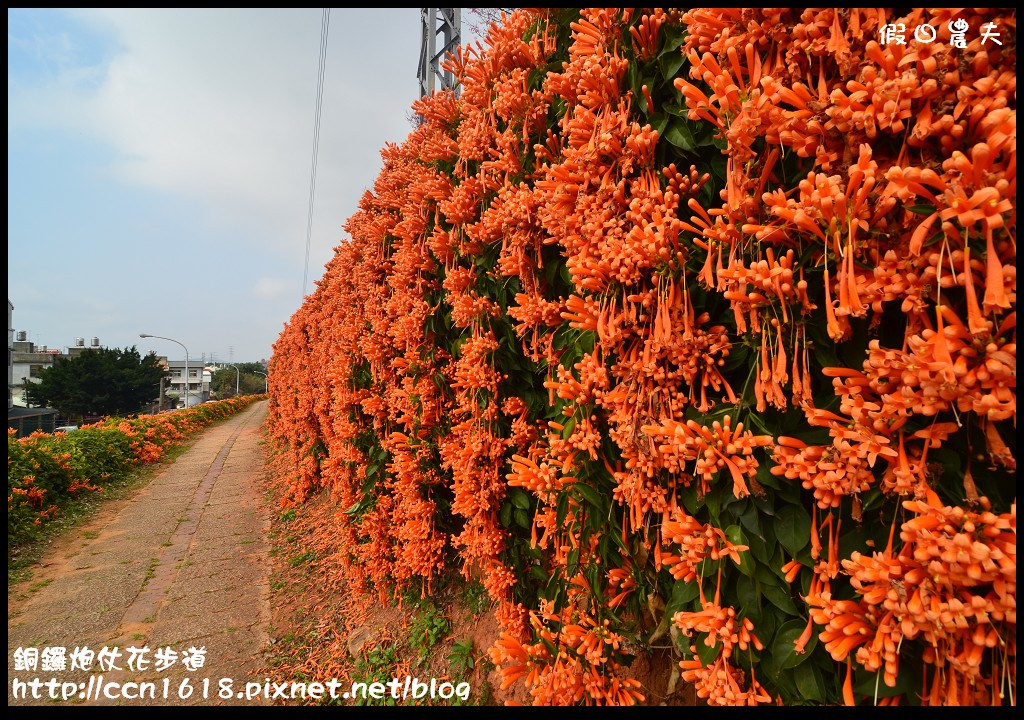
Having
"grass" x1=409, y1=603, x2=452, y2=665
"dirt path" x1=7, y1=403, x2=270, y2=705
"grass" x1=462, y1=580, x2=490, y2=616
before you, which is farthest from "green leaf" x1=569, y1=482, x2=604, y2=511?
"dirt path" x1=7, y1=403, x2=270, y2=705

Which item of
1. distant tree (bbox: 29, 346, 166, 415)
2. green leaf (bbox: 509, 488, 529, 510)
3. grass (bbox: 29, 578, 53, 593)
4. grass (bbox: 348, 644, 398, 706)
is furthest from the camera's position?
distant tree (bbox: 29, 346, 166, 415)

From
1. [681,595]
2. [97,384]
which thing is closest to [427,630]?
[681,595]

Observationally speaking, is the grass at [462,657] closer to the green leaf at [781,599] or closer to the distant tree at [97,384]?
the green leaf at [781,599]

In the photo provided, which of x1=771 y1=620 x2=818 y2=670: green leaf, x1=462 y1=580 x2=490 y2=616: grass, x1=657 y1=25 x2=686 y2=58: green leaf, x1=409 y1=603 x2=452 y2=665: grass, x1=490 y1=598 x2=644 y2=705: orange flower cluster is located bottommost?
x1=409 y1=603 x2=452 y2=665: grass

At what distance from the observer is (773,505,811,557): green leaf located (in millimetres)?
1019

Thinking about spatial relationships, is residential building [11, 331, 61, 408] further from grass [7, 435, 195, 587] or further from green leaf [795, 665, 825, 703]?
green leaf [795, 665, 825, 703]

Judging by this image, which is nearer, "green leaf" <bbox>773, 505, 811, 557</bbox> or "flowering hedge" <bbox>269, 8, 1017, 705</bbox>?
"flowering hedge" <bbox>269, 8, 1017, 705</bbox>

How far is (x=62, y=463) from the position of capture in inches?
284

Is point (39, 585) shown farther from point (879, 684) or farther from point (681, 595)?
point (879, 684)

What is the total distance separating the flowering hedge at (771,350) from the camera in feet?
2.50

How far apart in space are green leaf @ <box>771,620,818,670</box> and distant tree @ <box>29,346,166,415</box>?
4208cm

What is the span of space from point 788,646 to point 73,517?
9.37 metres

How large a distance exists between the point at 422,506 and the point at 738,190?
2.53 metres

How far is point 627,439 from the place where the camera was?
1.28m
